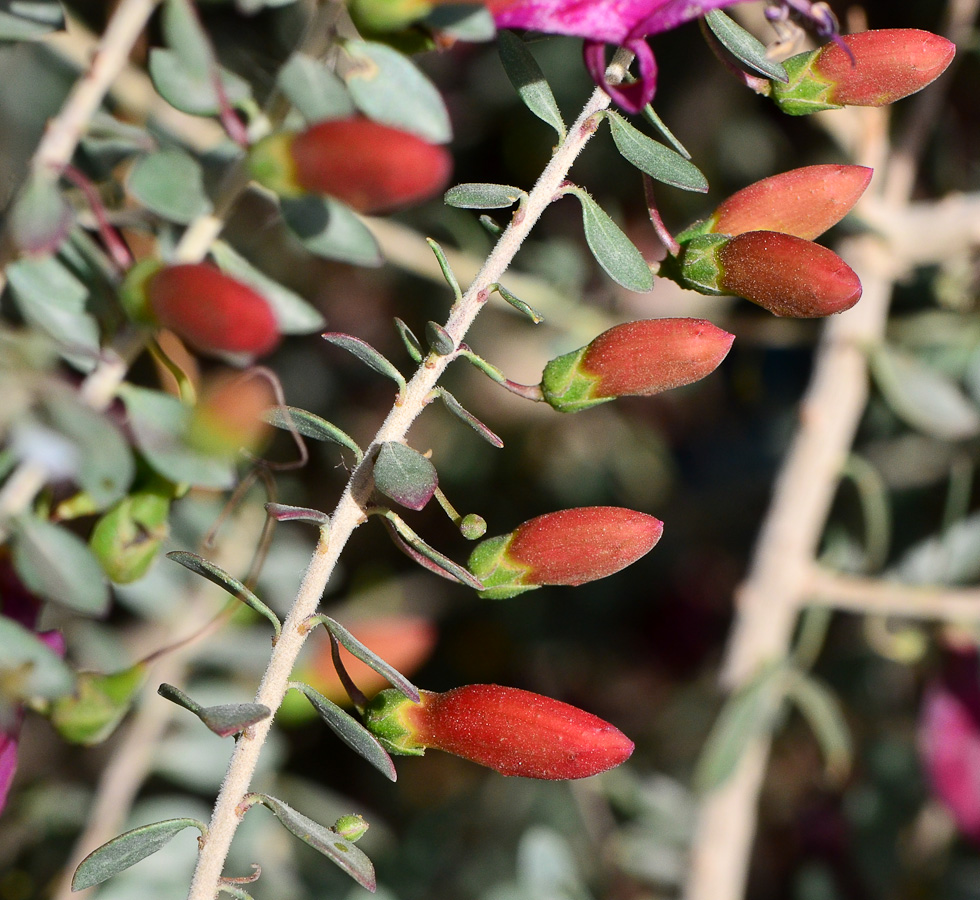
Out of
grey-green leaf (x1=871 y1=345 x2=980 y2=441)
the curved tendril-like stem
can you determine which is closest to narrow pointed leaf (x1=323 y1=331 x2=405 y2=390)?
the curved tendril-like stem

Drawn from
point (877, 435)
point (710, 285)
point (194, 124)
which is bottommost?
point (877, 435)

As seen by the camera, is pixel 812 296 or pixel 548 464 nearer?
pixel 812 296

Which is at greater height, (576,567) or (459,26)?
(459,26)

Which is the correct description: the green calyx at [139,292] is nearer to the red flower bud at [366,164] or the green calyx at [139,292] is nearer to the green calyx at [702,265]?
the red flower bud at [366,164]

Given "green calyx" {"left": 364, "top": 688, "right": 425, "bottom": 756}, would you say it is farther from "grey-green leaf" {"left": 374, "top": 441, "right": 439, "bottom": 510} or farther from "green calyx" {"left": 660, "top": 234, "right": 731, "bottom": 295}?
"green calyx" {"left": 660, "top": 234, "right": 731, "bottom": 295}

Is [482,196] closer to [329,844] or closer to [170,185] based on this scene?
[170,185]

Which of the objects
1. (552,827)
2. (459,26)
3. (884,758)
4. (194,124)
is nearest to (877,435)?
(884,758)

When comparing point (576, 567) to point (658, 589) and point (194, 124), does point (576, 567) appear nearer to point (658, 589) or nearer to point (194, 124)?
point (194, 124)
